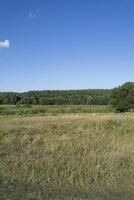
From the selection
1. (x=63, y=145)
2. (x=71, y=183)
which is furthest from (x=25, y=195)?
(x=63, y=145)

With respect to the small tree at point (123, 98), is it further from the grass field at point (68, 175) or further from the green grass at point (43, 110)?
the grass field at point (68, 175)

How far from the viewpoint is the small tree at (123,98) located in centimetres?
8125

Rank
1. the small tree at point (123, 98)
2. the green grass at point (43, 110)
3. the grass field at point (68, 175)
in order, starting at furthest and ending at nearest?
the small tree at point (123, 98), the green grass at point (43, 110), the grass field at point (68, 175)

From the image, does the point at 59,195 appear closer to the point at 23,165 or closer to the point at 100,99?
the point at 23,165

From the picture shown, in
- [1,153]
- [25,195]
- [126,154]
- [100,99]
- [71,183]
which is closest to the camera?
[25,195]

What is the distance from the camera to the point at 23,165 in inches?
357

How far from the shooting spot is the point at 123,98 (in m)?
81.4

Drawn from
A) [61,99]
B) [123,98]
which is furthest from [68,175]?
[61,99]

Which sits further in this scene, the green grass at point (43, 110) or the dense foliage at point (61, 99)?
the dense foliage at point (61, 99)

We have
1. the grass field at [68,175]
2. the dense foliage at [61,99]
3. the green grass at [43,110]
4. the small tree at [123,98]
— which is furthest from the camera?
the dense foliage at [61,99]

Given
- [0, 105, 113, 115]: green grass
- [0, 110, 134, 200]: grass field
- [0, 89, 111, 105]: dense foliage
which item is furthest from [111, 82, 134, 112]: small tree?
[0, 110, 134, 200]: grass field

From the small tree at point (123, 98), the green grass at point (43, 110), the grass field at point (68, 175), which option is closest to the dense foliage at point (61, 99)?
the small tree at point (123, 98)

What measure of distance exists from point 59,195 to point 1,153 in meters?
4.55

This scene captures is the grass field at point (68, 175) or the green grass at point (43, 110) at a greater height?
the grass field at point (68, 175)
